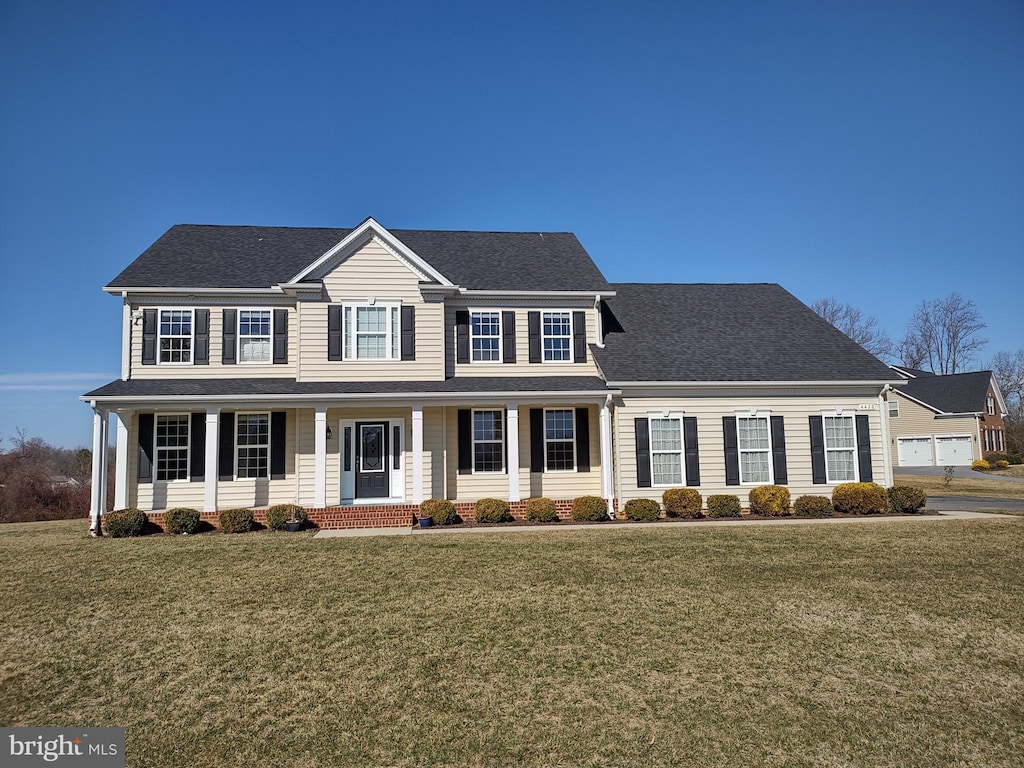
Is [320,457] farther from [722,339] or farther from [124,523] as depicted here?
[722,339]

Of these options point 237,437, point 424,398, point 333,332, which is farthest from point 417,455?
point 237,437

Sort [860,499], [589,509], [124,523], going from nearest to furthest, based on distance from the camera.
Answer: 1. [124,523]
2. [589,509]
3. [860,499]

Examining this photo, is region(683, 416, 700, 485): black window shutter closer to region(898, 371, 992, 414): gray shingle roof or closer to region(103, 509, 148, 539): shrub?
region(103, 509, 148, 539): shrub

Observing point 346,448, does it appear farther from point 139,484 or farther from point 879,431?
point 879,431

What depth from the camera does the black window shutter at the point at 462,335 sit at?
1906 cm

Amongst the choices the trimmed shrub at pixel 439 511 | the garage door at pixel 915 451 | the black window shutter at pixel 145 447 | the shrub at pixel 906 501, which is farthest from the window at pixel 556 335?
the garage door at pixel 915 451

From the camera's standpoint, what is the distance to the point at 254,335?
1847 centimetres

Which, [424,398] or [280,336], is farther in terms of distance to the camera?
[280,336]

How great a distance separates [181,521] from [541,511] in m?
8.64

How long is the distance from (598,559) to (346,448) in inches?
354

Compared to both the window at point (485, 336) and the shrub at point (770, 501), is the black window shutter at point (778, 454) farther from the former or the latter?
the window at point (485, 336)

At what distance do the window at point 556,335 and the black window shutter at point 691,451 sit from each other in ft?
13.1

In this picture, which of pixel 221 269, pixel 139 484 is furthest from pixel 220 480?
pixel 221 269

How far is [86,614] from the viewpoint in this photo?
363 inches
